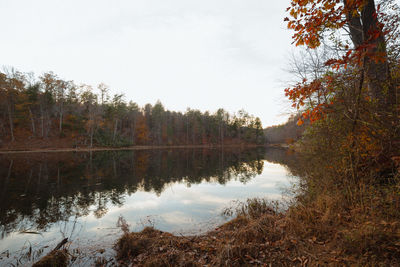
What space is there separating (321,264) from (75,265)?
203 inches

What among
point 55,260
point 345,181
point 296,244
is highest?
point 345,181

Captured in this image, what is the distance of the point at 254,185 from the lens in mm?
13602

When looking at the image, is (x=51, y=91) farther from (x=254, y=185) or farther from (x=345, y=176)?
(x=345, y=176)

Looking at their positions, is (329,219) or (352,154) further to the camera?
(352,154)

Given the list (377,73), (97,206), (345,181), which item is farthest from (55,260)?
(377,73)

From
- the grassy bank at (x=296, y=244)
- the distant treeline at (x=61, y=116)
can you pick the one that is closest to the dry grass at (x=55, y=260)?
the grassy bank at (x=296, y=244)

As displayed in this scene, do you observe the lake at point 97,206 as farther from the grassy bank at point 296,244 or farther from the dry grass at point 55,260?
the grassy bank at point 296,244

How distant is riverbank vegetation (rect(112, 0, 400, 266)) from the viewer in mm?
3184

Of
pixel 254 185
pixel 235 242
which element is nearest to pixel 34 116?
pixel 254 185

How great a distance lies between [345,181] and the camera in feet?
17.7

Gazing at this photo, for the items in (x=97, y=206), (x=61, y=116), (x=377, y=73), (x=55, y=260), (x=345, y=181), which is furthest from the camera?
(x=61, y=116)

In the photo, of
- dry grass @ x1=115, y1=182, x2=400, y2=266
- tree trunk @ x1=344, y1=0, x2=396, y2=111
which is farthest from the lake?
tree trunk @ x1=344, y1=0, x2=396, y2=111

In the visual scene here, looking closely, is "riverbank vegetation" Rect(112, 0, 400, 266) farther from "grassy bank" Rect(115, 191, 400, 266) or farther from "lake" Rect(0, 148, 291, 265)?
"lake" Rect(0, 148, 291, 265)

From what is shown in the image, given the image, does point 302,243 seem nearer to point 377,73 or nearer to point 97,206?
point 377,73
